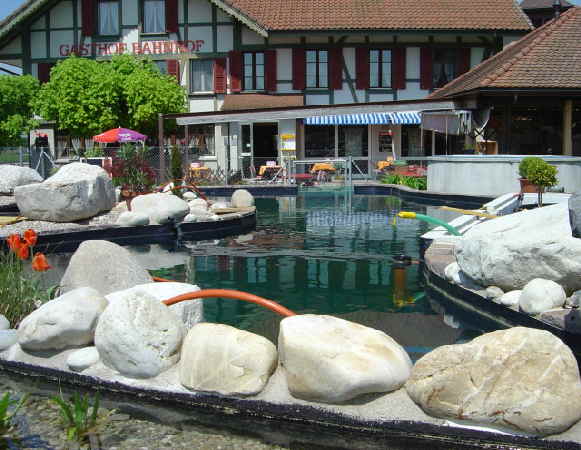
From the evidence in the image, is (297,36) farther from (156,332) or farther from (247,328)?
(156,332)

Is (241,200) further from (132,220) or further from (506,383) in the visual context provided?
(506,383)

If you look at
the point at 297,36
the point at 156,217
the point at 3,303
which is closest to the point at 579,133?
the point at 297,36

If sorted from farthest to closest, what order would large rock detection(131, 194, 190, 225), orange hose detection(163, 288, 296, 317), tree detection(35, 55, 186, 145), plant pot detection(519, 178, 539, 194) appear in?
tree detection(35, 55, 186, 145) < plant pot detection(519, 178, 539, 194) < large rock detection(131, 194, 190, 225) < orange hose detection(163, 288, 296, 317)

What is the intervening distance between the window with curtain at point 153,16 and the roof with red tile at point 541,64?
13.5 metres

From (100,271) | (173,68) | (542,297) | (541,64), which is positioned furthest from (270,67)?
(542,297)

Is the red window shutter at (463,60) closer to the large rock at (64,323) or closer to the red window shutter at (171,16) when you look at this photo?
the red window shutter at (171,16)

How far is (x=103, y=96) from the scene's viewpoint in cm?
2950

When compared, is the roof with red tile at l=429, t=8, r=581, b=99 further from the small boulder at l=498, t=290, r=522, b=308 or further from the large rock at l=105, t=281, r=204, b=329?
the large rock at l=105, t=281, r=204, b=329

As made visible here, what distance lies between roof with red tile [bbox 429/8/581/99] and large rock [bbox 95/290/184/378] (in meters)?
18.0

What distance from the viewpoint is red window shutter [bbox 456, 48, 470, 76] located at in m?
32.2

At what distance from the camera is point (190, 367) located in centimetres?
522

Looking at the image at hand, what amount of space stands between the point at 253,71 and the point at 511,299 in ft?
86.8

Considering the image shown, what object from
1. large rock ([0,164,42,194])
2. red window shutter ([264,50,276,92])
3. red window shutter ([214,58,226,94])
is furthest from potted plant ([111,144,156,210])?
red window shutter ([264,50,276,92])

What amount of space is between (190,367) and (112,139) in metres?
23.5
